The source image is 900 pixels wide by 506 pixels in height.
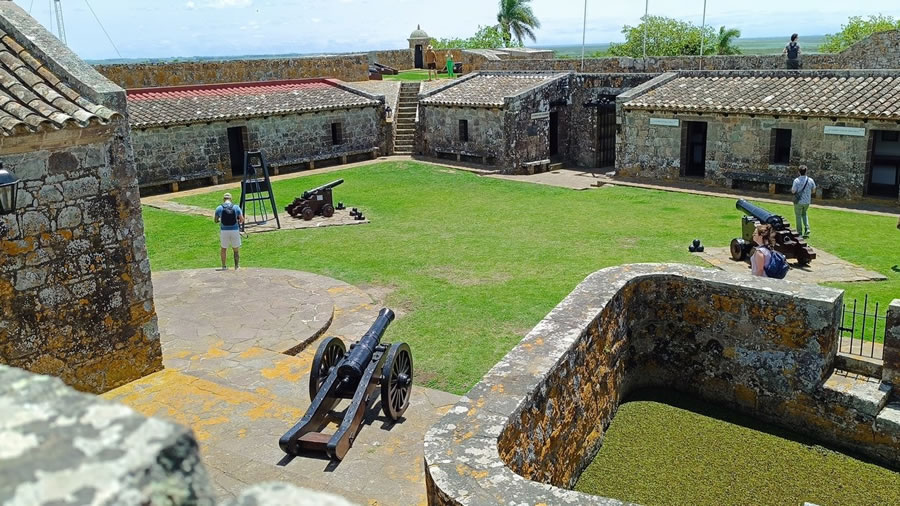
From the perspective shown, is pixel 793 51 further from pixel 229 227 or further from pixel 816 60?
pixel 229 227

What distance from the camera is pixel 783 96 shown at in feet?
60.6

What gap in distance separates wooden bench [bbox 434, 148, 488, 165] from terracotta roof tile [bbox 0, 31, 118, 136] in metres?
17.9

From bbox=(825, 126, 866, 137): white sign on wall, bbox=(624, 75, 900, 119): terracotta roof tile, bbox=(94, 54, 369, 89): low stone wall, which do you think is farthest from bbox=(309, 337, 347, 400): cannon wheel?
bbox=(94, 54, 369, 89): low stone wall

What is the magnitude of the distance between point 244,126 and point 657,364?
18647 millimetres

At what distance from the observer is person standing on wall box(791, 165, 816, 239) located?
Answer: 13141mm

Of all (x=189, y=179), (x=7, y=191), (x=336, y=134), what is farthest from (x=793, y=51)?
(x=7, y=191)

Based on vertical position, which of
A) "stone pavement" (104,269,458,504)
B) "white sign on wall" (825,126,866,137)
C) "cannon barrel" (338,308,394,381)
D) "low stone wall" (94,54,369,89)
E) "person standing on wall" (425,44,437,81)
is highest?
"person standing on wall" (425,44,437,81)

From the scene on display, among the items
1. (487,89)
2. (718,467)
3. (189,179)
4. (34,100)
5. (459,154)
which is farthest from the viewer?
(487,89)

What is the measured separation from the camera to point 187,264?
1291cm

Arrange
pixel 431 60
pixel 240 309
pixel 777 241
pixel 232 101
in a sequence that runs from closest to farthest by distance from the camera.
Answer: pixel 240 309 → pixel 777 241 → pixel 232 101 → pixel 431 60

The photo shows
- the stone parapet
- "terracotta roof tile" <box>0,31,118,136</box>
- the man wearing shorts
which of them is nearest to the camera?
"terracotta roof tile" <box>0,31,118,136</box>

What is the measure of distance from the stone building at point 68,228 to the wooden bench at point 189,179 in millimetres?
13988

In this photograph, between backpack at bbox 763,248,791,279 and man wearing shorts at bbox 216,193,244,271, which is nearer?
backpack at bbox 763,248,791,279

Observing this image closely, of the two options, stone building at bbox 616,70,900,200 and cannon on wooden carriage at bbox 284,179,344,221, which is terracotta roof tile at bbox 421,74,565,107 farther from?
cannon on wooden carriage at bbox 284,179,344,221
